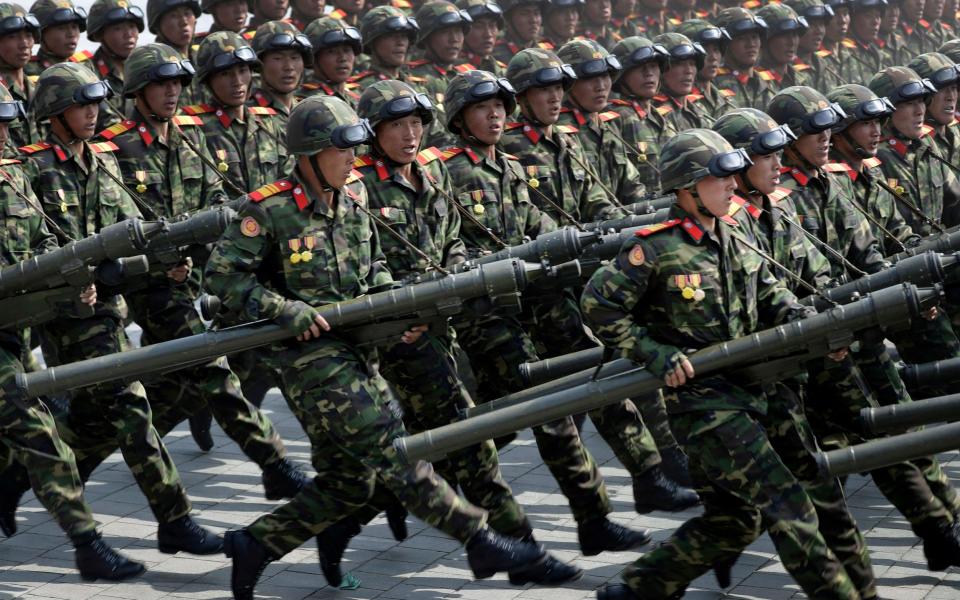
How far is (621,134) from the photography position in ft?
38.0

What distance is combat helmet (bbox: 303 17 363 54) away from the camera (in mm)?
11812

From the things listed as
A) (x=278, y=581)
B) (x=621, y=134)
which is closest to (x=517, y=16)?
(x=621, y=134)

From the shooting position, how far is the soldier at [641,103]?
11664 mm

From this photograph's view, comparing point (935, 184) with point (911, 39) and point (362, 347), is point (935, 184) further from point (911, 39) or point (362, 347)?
point (911, 39)

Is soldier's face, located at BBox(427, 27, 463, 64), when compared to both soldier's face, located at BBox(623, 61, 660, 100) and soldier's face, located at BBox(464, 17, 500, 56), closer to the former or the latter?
soldier's face, located at BBox(464, 17, 500, 56)

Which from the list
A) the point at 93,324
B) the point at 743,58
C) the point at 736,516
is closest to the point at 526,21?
the point at 743,58

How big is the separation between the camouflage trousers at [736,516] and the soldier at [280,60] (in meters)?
4.74

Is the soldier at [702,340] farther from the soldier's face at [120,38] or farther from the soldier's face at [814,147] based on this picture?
the soldier's face at [120,38]

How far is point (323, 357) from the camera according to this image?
785 centimetres

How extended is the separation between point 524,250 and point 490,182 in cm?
57

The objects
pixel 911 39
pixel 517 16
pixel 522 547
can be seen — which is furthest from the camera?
pixel 911 39

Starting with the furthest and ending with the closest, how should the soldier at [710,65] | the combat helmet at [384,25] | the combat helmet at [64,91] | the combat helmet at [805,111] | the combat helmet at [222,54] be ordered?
the soldier at [710,65] → the combat helmet at [384,25] → the combat helmet at [222,54] → the combat helmet at [64,91] → the combat helmet at [805,111]

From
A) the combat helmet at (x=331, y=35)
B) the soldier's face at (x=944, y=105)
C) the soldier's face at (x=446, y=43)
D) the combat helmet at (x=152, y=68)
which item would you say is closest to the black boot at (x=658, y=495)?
the soldier's face at (x=944, y=105)

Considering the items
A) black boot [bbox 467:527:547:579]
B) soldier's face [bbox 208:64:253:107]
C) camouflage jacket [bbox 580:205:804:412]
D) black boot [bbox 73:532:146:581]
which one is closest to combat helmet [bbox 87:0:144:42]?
soldier's face [bbox 208:64:253:107]
